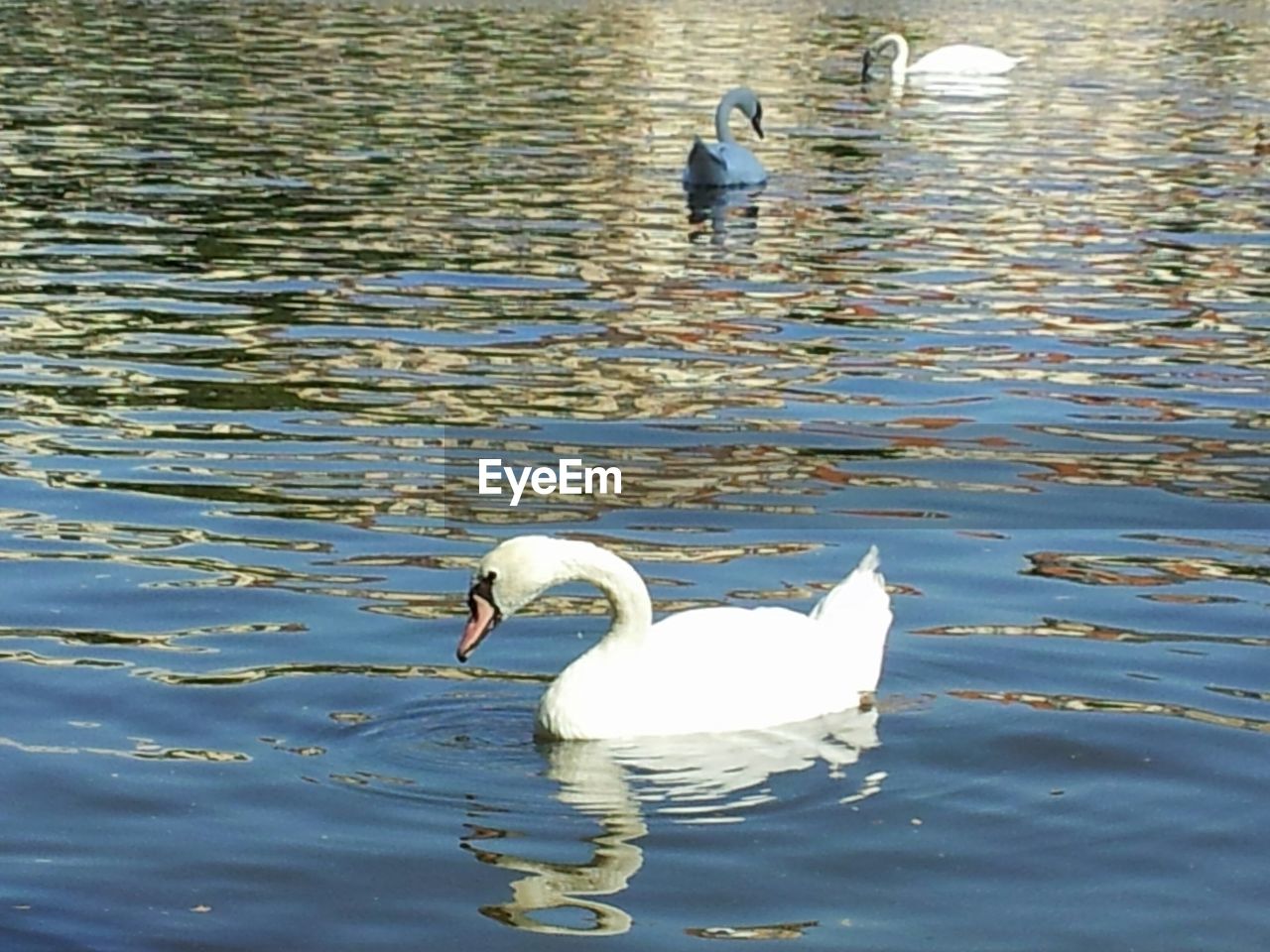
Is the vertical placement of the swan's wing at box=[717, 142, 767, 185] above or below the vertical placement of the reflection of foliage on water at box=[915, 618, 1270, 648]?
above

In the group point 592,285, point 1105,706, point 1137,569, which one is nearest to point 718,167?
point 592,285

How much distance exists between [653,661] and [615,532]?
3.12 meters

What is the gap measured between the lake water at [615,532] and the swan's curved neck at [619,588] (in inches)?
16.6

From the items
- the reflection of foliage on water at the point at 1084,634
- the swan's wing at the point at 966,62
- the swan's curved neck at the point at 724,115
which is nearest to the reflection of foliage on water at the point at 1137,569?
the reflection of foliage on water at the point at 1084,634

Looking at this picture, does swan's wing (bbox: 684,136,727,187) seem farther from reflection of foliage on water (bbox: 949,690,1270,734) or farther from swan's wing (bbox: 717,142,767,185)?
reflection of foliage on water (bbox: 949,690,1270,734)

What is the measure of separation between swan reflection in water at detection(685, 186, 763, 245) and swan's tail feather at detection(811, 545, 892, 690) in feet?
43.9

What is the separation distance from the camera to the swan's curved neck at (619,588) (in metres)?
9.42

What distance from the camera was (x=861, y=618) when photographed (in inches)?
396

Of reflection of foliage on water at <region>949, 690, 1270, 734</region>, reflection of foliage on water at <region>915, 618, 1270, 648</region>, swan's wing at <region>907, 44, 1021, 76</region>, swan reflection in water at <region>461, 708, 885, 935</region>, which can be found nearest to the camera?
swan reflection in water at <region>461, 708, 885, 935</region>

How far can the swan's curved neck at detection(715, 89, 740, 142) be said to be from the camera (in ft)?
96.4

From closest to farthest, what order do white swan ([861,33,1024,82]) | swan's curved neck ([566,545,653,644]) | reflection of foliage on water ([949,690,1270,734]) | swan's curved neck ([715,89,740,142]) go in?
swan's curved neck ([566,545,653,644]) < reflection of foliage on water ([949,690,1270,734]) < swan's curved neck ([715,89,740,142]) < white swan ([861,33,1024,82])

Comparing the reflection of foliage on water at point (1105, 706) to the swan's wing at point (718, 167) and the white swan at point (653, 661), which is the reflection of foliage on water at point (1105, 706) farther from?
the swan's wing at point (718, 167)

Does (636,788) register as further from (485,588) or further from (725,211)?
(725,211)

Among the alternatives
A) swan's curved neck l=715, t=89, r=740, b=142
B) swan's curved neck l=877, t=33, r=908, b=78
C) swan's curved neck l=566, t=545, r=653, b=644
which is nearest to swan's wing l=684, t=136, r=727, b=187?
swan's curved neck l=715, t=89, r=740, b=142
